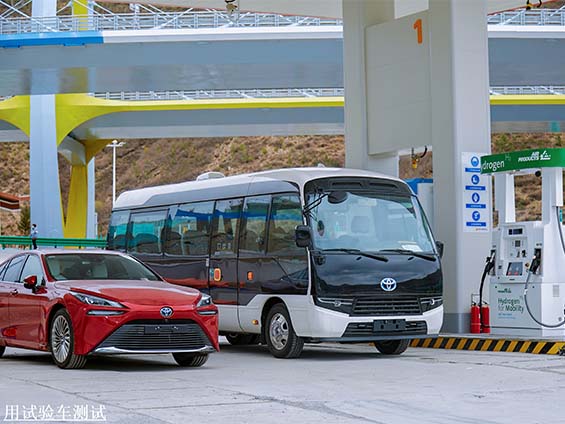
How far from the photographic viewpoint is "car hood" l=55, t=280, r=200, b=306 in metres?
12.5

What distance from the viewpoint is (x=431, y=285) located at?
1512 cm

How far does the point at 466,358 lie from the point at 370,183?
285cm

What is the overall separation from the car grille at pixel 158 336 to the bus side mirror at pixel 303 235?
7.32ft

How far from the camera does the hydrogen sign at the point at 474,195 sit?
57.9 ft

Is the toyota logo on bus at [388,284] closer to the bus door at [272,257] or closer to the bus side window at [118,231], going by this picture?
the bus door at [272,257]

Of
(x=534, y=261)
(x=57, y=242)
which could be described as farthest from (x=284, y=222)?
(x=57, y=242)

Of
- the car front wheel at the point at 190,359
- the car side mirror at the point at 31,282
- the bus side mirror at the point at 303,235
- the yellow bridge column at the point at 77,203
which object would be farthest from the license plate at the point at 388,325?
the yellow bridge column at the point at 77,203

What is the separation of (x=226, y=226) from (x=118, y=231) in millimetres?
4651

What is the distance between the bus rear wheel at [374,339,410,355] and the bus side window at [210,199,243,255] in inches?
104

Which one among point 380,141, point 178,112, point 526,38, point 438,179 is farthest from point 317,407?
point 178,112

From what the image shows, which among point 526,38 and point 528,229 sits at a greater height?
point 526,38

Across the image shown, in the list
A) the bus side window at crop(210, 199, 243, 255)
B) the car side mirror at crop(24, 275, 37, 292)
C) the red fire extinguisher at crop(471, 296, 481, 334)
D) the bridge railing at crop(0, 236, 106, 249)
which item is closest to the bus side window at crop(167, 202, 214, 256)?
the bus side window at crop(210, 199, 243, 255)

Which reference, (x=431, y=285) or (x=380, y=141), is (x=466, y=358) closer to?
(x=431, y=285)

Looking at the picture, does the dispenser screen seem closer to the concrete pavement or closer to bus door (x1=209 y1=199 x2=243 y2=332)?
the concrete pavement
